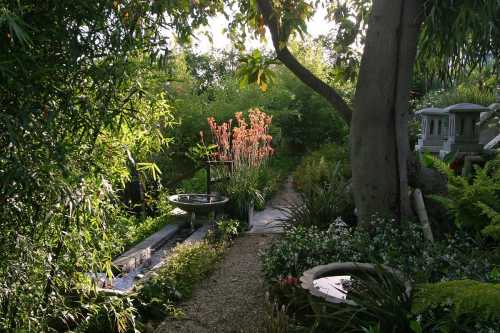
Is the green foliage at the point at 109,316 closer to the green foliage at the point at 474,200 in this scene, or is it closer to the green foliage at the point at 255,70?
the green foliage at the point at 255,70

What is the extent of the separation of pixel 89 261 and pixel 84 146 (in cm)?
67

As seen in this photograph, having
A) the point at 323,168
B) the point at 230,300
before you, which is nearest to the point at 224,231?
the point at 230,300

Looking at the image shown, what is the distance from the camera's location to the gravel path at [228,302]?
3.16 metres

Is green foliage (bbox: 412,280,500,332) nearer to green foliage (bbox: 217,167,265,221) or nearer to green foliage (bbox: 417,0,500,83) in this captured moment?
green foliage (bbox: 417,0,500,83)

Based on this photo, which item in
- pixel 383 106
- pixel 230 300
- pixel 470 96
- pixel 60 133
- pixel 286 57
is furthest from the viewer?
pixel 470 96

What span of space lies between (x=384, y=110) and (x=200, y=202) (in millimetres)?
2654

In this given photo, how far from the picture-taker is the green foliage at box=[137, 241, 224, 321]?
133 inches

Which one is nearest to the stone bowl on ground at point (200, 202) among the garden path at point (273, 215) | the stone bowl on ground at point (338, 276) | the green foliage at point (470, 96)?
the garden path at point (273, 215)

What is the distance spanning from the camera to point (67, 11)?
7.47 ft

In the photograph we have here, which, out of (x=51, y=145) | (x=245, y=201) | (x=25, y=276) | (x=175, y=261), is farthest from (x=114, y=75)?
(x=245, y=201)

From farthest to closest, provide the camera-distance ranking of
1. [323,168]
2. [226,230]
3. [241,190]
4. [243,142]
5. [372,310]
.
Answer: [323,168] < [243,142] < [241,190] < [226,230] < [372,310]

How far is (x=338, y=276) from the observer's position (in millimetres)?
3195

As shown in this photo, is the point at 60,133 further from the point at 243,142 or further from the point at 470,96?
the point at 470,96

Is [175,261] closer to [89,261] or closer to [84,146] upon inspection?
[89,261]
